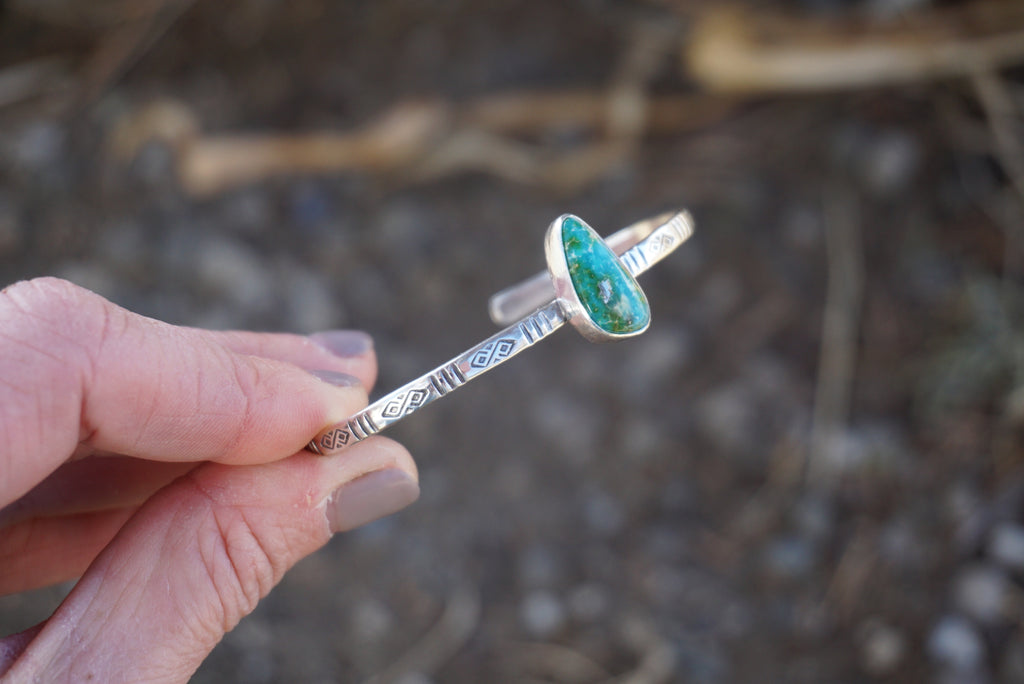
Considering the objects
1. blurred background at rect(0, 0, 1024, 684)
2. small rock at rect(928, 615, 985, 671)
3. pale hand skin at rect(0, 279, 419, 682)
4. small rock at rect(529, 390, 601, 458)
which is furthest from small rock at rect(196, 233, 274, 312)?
small rock at rect(928, 615, 985, 671)

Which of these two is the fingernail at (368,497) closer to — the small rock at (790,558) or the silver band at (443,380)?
the silver band at (443,380)

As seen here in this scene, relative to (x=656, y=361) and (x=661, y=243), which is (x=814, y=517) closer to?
(x=656, y=361)

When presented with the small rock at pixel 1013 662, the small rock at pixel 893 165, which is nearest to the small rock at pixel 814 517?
the small rock at pixel 1013 662

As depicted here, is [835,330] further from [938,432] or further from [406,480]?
[406,480]

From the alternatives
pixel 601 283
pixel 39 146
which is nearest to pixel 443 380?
pixel 601 283

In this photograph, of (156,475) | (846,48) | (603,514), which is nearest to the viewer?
(156,475)

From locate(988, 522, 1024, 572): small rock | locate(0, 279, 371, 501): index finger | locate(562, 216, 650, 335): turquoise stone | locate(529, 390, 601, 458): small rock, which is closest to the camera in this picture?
locate(0, 279, 371, 501): index finger

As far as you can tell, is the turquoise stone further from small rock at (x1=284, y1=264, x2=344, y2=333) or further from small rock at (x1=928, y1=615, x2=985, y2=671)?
small rock at (x1=284, y1=264, x2=344, y2=333)
